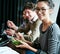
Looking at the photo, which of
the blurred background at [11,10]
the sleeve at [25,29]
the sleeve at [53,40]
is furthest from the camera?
the blurred background at [11,10]

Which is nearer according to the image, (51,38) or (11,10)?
(51,38)

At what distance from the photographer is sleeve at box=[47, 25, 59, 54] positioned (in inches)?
63.3

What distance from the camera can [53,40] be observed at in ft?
5.30

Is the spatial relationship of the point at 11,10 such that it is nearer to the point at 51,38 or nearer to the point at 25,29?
the point at 25,29

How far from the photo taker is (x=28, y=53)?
178 cm

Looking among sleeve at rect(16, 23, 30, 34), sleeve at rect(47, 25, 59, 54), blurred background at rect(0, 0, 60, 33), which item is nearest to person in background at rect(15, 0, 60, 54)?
sleeve at rect(47, 25, 59, 54)

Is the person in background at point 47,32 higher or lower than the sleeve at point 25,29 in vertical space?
higher

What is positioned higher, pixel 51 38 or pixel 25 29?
pixel 51 38

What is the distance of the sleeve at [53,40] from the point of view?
5.27ft

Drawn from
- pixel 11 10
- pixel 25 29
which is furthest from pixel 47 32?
pixel 11 10

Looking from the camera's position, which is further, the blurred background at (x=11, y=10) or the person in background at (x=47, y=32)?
the blurred background at (x=11, y=10)

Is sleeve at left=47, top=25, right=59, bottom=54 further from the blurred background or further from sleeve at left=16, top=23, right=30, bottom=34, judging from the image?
the blurred background

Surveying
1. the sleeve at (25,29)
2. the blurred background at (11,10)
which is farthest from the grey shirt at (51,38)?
the blurred background at (11,10)

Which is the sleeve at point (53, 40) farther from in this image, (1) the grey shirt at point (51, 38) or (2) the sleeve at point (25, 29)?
(2) the sleeve at point (25, 29)
